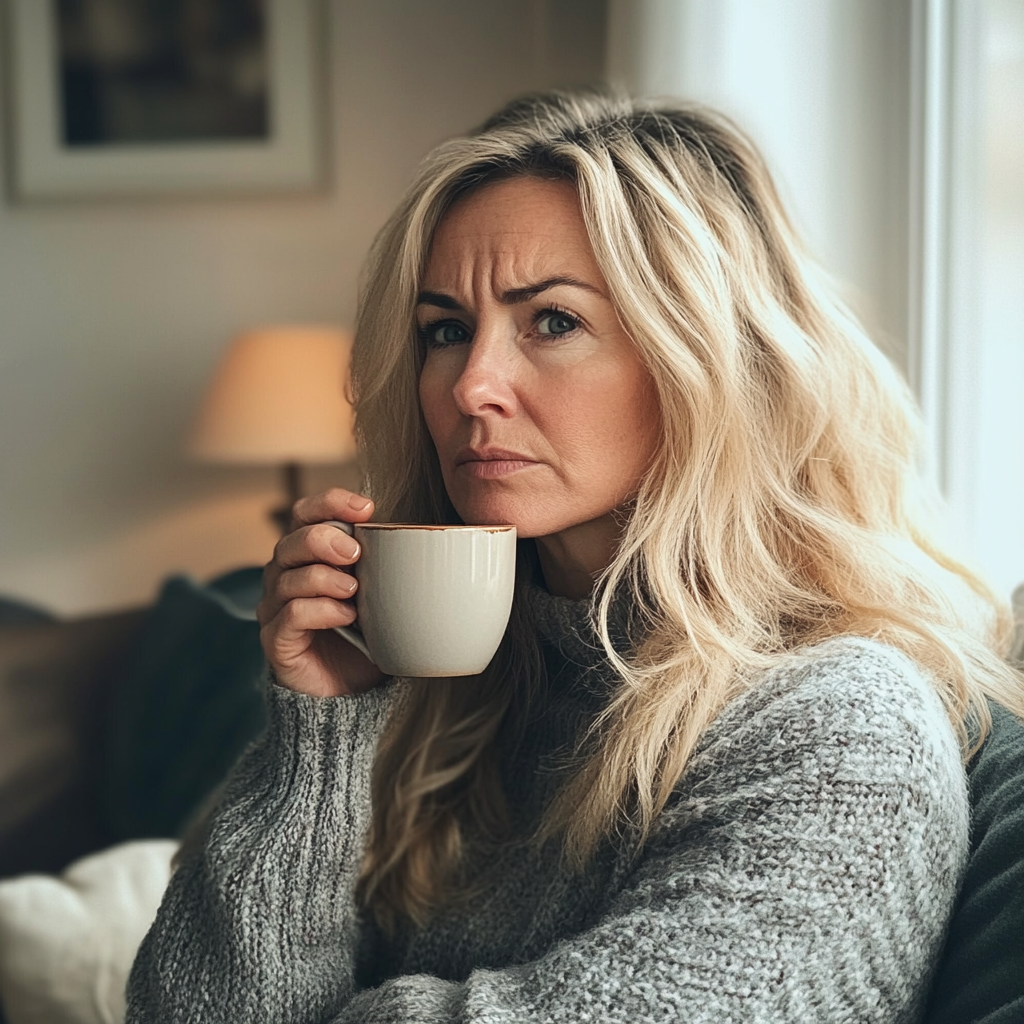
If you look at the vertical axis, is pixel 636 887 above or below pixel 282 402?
below

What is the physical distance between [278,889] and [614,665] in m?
0.31

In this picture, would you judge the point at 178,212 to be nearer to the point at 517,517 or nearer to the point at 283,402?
the point at 283,402

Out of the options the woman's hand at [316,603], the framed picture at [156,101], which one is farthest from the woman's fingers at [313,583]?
the framed picture at [156,101]

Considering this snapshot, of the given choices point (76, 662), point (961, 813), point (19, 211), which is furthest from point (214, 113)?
point (961, 813)

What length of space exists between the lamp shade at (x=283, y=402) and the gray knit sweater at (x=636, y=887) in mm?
Result: 1588

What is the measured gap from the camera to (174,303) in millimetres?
3000

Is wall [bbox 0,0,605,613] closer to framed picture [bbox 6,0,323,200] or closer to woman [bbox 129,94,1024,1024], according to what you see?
framed picture [bbox 6,0,323,200]

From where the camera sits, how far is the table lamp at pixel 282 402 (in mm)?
2520

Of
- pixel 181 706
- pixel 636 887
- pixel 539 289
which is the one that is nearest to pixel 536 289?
pixel 539 289

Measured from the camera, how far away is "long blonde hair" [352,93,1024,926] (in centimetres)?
89

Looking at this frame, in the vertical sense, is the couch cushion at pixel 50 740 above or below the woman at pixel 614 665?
below

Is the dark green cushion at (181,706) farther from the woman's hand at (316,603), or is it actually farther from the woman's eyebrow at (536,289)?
the woman's eyebrow at (536,289)

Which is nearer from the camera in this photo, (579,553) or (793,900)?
(793,900)

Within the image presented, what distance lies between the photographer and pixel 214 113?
2.94 m
